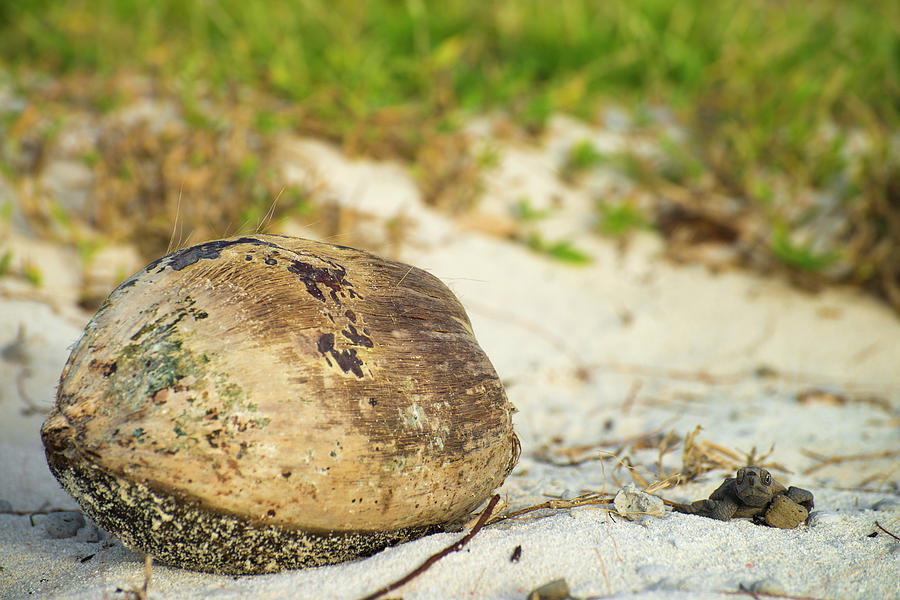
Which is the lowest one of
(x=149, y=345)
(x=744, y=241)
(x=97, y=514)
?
(x=744, y=241)

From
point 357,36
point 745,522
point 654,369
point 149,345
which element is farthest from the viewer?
point 357,36

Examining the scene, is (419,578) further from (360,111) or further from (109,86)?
(109,86)

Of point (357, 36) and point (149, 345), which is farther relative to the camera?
point (357, 36)

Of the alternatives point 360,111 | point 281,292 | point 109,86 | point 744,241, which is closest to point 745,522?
point 281,292

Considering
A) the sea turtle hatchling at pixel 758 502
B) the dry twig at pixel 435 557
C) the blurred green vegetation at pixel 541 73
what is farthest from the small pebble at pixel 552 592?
the blurred green vegetation at pixel 541 73

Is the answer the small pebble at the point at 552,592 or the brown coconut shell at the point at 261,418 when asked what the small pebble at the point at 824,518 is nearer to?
the small pebble at the point at 552,592

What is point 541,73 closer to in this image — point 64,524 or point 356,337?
point 356,337

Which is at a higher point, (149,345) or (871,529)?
(149,345)
